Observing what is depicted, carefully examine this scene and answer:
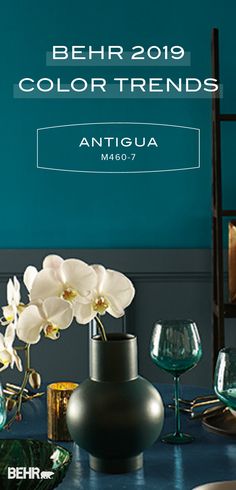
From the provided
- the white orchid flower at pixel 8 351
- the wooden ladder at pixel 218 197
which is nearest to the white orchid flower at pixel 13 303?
the white orchid flower at pixel 8 351

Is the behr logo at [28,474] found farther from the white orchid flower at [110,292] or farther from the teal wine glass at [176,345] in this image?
the teal wine glass at [176,345]

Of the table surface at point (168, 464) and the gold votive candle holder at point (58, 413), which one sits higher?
the gold votive candle holder at point (58, 413)

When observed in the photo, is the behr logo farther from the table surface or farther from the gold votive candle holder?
the gold votive candle holder

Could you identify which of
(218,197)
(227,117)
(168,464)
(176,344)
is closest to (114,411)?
(168,464)

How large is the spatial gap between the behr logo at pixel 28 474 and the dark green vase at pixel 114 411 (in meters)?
0.09

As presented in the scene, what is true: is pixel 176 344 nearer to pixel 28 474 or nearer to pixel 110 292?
pixel 110 292

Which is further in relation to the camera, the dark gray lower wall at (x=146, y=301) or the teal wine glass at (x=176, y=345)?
the dark gray lower wall at (x=146, y=301)

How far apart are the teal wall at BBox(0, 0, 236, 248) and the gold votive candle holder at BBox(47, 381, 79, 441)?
157cm

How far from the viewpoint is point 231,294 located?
9.45 ft

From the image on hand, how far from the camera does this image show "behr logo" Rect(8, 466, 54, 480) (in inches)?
46.2

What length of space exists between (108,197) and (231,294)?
606 mm

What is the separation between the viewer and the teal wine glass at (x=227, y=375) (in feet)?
4.40

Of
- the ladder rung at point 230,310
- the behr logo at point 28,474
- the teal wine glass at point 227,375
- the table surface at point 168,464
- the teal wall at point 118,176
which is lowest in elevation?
the table surface at point 168,464

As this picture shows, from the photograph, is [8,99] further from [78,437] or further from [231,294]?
[78,437]
